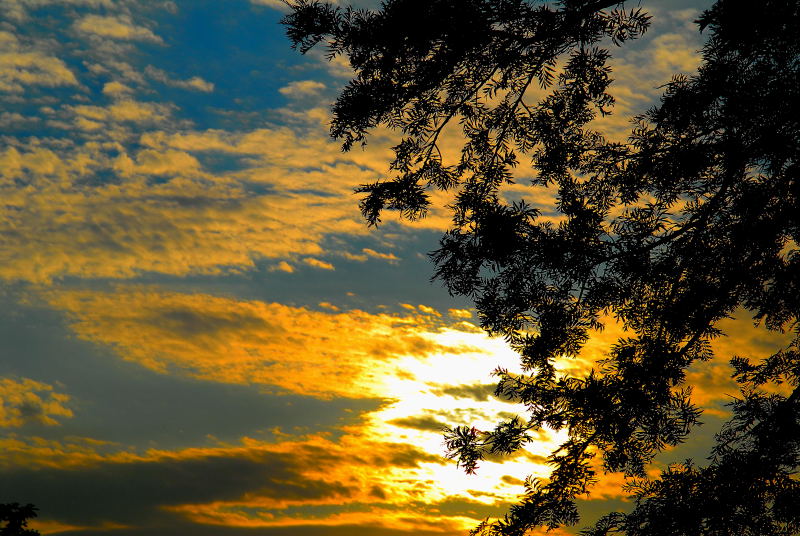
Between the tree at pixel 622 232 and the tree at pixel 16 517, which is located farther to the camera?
the tree at pixel 16 517

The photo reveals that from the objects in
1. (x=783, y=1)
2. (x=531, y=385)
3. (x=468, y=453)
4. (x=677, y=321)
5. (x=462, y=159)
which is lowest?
(x=468, y=453)

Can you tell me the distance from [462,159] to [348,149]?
2.05 metres

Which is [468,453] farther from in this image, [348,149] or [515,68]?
[515,68]

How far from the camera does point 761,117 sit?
30.6 ft

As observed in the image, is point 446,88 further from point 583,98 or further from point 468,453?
point 468,453

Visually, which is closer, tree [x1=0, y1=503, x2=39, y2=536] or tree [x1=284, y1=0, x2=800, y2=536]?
tree [x1=284, y1=0, x2=800, y2=536]

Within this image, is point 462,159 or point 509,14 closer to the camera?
point 509,14

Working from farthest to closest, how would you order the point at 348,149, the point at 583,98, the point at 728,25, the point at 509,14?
the point at 583,98 → the point at 348,149 → the point at 509,14 → the point at 728,25

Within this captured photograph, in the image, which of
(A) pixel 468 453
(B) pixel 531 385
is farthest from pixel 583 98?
(A) pixel 468 453

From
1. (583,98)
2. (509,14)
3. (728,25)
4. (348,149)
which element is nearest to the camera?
(728,25)

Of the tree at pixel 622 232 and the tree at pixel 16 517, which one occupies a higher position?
the tree at pixel 622 232

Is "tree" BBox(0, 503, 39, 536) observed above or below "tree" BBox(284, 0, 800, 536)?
below

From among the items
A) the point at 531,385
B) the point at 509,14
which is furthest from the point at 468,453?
the point at 509,14

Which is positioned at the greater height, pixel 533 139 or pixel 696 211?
pixel 533 139
